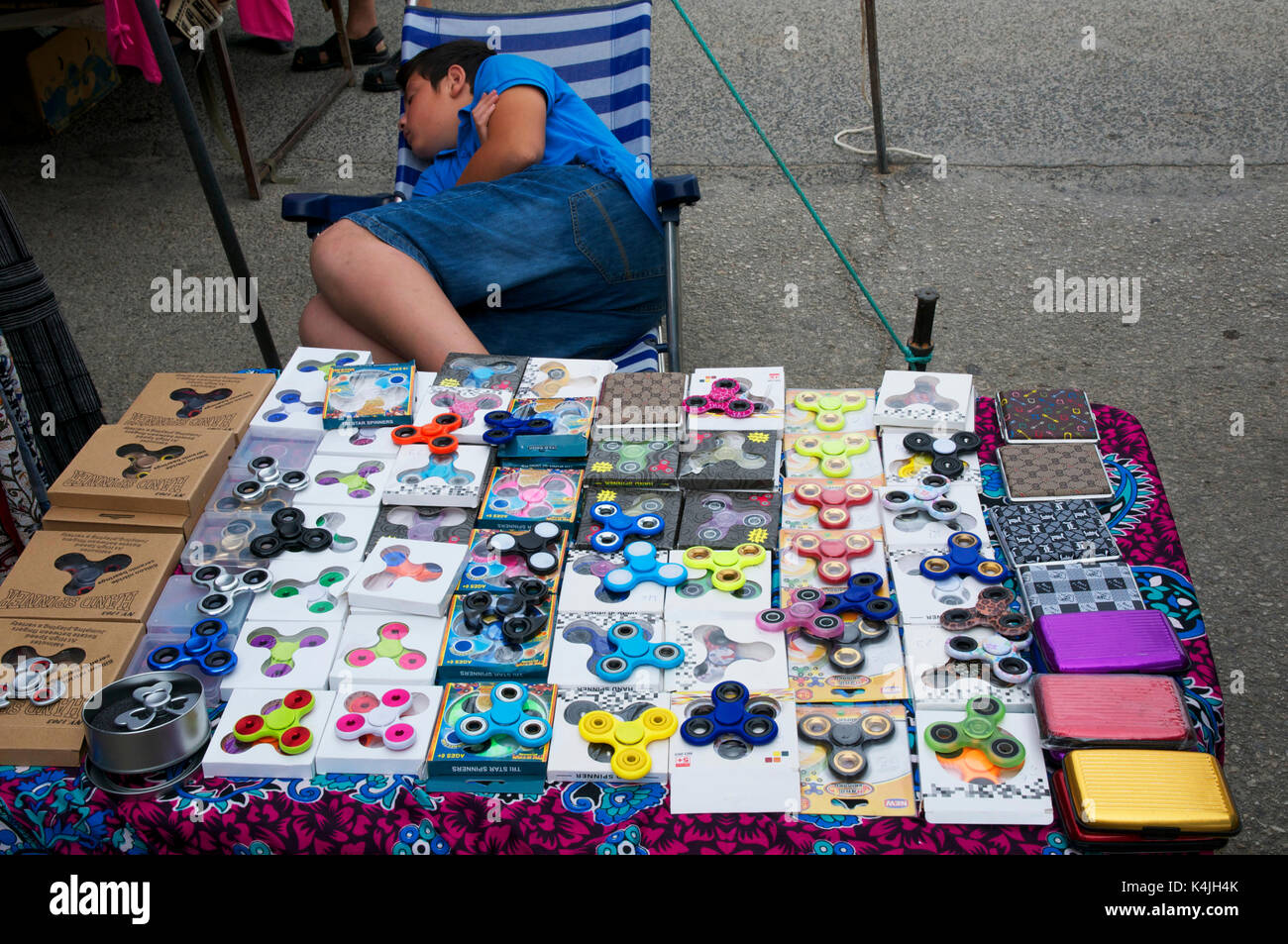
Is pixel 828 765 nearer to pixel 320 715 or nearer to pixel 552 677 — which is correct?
pixel 552 677

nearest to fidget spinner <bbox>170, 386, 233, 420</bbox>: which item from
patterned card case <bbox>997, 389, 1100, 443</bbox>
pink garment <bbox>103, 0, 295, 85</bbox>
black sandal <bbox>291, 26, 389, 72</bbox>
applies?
patterned card case <bbox>997, 389, 1100, 443</bbox>

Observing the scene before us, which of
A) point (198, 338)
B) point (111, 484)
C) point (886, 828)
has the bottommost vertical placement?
point (198, 338)

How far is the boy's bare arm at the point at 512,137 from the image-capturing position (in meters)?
2.49

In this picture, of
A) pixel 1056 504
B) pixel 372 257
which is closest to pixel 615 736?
pixel 1056 504

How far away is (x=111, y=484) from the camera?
157 centimetres

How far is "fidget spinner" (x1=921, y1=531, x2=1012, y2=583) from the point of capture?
1405 mm

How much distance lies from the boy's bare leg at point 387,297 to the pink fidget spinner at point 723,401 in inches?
20.3

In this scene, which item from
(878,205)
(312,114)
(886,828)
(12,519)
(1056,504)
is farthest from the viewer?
(312,114)

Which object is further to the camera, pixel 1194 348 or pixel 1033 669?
pixel 1194 348

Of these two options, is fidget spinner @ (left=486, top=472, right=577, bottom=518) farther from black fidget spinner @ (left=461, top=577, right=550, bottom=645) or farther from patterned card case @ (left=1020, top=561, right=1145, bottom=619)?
patterned card case @ (left=1020, top=561, right=1145, bottom=619)

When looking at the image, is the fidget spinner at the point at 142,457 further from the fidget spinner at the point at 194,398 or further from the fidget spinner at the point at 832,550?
the fidget spinner at the point at 832,550

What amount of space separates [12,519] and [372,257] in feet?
2.81

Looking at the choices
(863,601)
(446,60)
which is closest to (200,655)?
(863,601)

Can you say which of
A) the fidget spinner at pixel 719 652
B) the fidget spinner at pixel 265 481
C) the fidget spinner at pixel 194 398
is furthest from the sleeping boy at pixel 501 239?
the fidget spinner at pixel 719 652
